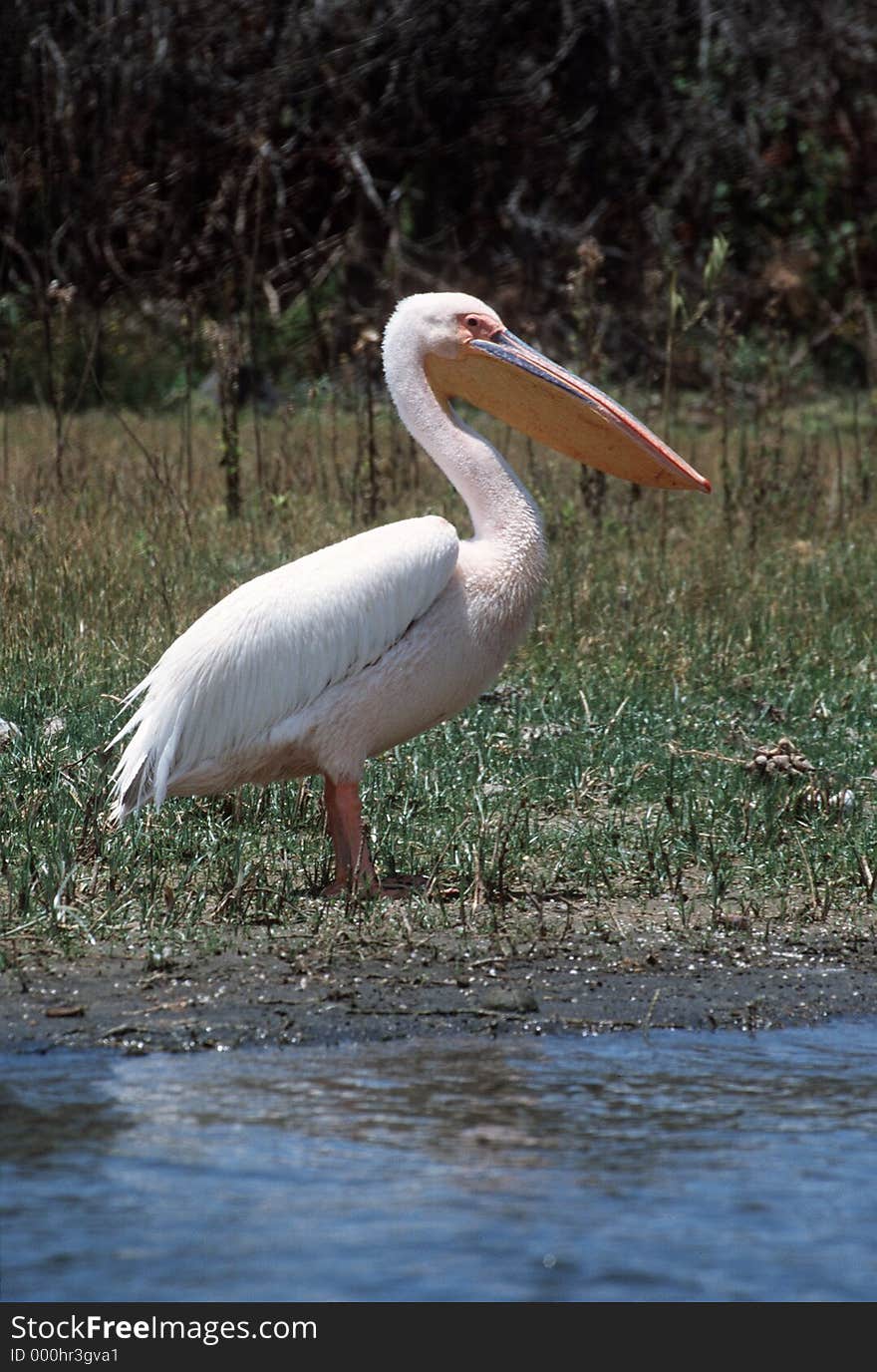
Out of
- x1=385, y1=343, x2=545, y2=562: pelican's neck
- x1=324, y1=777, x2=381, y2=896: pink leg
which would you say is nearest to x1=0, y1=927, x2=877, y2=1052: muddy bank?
x1=324, y1=777, x2=381, y2=896: pink leg

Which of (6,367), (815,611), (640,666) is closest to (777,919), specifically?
(640,666)

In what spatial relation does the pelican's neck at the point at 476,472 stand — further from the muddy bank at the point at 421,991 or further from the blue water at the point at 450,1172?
the blue water at the point at 450,1172

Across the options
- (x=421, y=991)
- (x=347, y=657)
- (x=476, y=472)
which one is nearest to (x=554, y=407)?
(x=476, y=472)

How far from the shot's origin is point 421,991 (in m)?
3.83

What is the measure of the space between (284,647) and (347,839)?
45 centimetres

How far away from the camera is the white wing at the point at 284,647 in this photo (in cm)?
419

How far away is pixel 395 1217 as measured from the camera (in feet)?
9.46

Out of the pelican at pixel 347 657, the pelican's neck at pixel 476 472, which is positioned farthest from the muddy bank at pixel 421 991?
the pelican's neck at pixel 476 472

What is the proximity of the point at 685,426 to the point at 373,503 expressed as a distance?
13.7 feet

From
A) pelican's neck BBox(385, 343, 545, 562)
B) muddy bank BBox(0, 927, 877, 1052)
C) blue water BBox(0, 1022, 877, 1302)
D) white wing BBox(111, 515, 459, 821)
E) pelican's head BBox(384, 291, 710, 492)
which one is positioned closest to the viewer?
blue water BBox(0, 1022, 877, 1302)

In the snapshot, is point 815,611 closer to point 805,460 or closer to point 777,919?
point 805,460

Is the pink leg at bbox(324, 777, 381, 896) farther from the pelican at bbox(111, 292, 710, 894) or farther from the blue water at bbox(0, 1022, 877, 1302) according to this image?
the blue water at bbox(0, 1022, 877, 1302)

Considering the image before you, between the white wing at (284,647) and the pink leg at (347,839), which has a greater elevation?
the white wing at (284,647)

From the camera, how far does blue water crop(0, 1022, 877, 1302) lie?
2734mm
